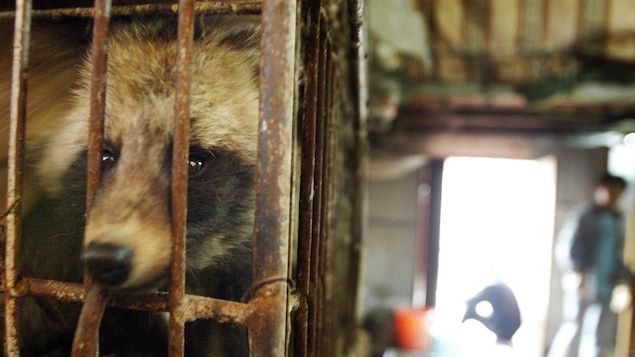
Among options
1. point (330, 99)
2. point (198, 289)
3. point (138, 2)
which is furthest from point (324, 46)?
point (198, 289)

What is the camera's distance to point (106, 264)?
87 cm

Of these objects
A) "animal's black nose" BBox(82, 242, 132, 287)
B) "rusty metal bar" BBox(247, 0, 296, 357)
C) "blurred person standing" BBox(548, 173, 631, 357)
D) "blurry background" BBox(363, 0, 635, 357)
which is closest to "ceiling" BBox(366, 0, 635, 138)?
"blurry background" BBox(363, 0, 635, 357)

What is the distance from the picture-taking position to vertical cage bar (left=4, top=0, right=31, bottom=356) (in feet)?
2.99

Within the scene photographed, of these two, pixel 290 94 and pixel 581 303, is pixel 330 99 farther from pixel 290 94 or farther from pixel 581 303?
pixel 581 303

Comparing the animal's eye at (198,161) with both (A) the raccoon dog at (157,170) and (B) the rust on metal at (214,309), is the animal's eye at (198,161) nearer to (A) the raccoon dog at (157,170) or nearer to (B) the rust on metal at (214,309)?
(A) the raccoon dog at (157,170)

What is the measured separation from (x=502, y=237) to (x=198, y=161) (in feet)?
21.7

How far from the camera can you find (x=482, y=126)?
Answer: 524 cm

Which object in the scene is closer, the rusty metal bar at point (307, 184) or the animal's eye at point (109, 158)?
the rusty metal bar at point (307, 184)

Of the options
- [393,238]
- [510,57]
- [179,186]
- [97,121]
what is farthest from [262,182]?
[393,238]

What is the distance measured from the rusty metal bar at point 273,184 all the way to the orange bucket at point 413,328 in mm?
4395

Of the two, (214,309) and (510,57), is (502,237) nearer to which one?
(510,57)

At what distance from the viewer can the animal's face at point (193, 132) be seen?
1.13 meters

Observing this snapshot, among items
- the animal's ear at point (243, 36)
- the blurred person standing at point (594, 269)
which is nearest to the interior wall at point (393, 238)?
the blurred person standing at point (594, 269)

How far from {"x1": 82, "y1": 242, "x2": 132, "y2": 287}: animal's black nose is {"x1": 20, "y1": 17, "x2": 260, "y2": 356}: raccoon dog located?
170 mm
